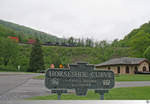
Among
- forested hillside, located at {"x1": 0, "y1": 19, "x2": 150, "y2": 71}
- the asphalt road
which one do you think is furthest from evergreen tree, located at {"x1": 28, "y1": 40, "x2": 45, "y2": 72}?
the asphalt road

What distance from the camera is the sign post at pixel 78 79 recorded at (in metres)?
7.18

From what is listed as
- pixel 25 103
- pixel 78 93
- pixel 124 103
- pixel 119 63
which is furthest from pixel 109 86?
pixel 119 63

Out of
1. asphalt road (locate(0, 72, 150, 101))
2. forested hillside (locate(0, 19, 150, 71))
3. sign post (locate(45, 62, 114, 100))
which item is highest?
forested hillside (locate(0, 19, 150, 71))

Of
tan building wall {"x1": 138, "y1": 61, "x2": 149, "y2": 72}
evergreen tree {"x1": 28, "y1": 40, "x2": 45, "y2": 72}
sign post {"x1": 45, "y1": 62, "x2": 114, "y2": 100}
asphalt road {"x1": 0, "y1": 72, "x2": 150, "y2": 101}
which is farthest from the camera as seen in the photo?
evergreen tree {"x1": 28, "y1": 40, "x2": 45, "y2": 72}

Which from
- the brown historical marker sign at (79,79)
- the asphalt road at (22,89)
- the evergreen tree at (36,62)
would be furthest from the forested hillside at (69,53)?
the brown historical marker sign at (79,79)

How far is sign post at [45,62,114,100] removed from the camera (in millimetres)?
7184

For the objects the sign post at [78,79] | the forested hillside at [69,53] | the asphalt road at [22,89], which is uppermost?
the forested hillside at [69,53]

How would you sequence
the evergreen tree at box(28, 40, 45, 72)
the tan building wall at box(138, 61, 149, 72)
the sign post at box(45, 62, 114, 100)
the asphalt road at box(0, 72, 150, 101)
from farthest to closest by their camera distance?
the evergreen tree at box(28, 40, 45, 72) → the tan building wall at box(138, 61, 149, 72) → the asphalt road at box(0, 72, 150, 101) → the sign post at box(45, 62, 114, 100)

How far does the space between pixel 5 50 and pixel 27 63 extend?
757cm

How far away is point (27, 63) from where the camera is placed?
59.0 metres

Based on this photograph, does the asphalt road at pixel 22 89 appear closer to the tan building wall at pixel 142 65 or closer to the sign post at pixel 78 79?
the sign post at pixel 78 79

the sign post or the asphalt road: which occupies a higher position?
the sign post

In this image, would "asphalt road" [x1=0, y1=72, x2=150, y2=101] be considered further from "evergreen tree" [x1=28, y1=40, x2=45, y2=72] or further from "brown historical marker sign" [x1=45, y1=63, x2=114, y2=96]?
"evergreen tree" [x1=28, y1=40, x2=45, y2=72]

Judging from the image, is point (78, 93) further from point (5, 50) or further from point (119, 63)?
point (5, 50)
